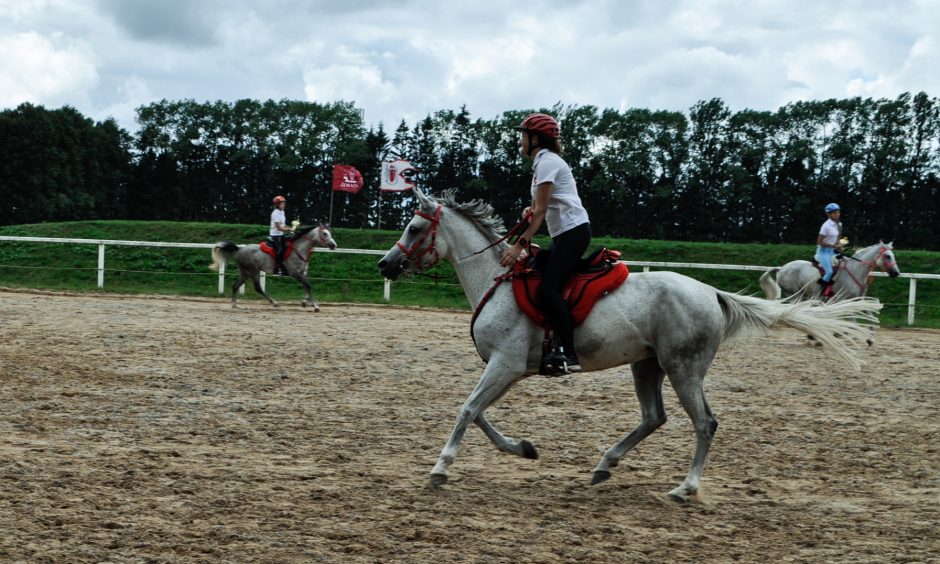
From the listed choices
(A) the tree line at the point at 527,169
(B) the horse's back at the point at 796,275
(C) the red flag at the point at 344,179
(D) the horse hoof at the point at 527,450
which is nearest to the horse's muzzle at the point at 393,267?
(D) the horse hoof at the point at 527,450

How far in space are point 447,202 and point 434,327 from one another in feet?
31.9

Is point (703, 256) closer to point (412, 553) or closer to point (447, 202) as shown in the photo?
point (447, 202)

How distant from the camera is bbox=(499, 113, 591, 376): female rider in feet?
19.2

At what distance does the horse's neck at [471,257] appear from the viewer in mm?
6344

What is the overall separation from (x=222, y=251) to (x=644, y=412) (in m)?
16.4

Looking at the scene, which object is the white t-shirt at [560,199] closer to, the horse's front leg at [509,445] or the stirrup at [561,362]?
the stirrup at [561,362]

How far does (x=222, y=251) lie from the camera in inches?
819

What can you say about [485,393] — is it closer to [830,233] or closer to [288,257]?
[830,233]

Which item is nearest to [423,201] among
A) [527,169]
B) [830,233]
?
[830,233]

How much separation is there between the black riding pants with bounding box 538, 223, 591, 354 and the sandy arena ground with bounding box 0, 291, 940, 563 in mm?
1104

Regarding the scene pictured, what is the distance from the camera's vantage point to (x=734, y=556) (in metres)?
4.44

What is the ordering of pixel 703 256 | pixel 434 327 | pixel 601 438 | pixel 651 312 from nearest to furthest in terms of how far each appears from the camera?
pixel 651 312
pixel 601 438
pixel 434 327
pixel 703 256

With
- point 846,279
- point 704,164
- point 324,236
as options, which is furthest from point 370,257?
point 704,164

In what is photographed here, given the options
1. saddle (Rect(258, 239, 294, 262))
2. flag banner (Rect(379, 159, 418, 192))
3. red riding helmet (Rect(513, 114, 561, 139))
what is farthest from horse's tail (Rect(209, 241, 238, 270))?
red riding helmet (Rect(513, 114, 561, 139))
